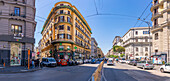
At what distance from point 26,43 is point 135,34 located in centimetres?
5945

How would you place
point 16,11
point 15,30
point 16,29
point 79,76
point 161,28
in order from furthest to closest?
1. point 161,28
2. point 16,11
3. point 16,29
4. point 15,30
5. point 79,76

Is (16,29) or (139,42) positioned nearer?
(16,29)

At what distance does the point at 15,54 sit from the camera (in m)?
23.2

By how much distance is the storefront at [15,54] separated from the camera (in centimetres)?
2268

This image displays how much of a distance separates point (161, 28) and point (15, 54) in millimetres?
37258

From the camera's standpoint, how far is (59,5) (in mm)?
42062

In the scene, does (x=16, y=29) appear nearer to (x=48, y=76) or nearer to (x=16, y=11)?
(x=16, y=11)

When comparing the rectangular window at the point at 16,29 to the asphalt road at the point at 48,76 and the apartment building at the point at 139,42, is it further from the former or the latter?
the apartment building at the point at 139,42

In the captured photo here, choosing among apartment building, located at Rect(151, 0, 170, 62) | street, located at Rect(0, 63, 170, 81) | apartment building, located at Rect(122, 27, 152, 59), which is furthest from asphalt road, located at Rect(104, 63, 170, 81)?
apartment building, located at Rect(122, 27, 152, 59)

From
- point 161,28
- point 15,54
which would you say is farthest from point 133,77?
point 161,28

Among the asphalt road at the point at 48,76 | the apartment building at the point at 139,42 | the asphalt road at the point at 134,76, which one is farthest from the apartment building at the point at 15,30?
the apartment building at the point at 139,42

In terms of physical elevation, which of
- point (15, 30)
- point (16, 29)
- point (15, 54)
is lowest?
point (15, 54)

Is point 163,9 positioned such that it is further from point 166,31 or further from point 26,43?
point 26,43

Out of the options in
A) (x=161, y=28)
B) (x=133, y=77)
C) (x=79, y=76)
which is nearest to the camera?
(x=133, y=77)
